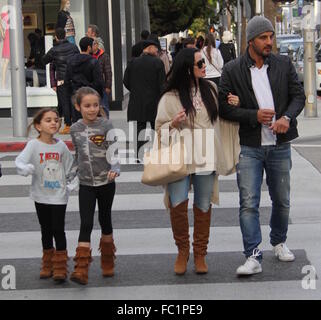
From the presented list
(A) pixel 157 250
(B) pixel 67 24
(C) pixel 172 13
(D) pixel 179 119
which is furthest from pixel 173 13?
(D) pixel 179 119

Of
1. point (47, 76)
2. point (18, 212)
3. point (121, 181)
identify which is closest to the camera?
point (18, 212)

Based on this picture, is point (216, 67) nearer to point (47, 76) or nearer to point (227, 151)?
point (47, 76)

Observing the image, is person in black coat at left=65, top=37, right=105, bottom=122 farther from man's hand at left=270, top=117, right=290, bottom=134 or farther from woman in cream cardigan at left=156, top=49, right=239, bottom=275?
man's hand at left=270, top=117, right=290, bottom=134

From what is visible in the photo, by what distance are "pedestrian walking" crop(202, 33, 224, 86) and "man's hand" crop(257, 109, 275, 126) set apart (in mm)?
11268

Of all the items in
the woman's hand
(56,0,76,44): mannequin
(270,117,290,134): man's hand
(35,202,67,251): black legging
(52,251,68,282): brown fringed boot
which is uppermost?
(56,0,76,44): mannequin

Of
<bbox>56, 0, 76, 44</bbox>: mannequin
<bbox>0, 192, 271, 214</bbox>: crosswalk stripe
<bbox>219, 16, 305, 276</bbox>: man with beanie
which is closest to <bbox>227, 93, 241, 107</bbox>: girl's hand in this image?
<bbox>219, 16, 305, 276</bbox>: man with beanie

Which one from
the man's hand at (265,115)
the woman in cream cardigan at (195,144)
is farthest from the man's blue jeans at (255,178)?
the man's hand at (265,115)

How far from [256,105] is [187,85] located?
0.54 metres

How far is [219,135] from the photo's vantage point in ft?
23.7

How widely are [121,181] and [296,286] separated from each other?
550 cm

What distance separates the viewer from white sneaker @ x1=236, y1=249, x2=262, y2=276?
7.07m
